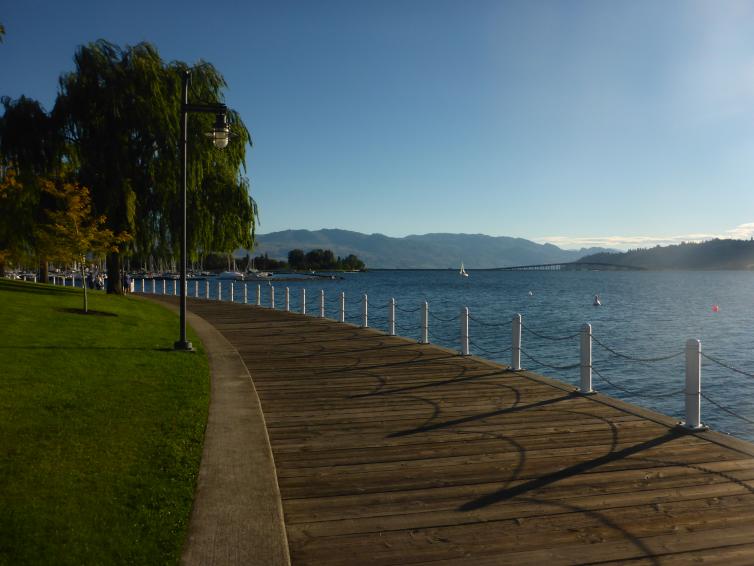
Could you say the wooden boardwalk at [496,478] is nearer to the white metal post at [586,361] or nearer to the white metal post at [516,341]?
the white metal post at [586,361]

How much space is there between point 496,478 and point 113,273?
26.3 m

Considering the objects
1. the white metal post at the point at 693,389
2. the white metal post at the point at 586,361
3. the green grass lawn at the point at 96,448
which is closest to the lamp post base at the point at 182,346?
the green grass lawn at the point at 96,448

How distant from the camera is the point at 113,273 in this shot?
28812 millimetres

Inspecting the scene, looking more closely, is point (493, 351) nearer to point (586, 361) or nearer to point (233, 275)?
point (586, 361)

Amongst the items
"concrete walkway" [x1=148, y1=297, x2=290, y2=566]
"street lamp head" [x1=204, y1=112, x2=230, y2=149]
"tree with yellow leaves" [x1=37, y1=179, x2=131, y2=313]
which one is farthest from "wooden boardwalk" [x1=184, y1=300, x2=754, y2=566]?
"tree with yellow leaves" [x1=37, y1=179, x2=131, y2=313]

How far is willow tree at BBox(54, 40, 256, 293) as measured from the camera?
2500 centimetres

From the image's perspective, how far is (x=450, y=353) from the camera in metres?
14.9

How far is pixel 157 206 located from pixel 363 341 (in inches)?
520

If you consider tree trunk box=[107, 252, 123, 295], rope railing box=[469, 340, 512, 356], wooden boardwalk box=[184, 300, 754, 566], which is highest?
tree trunk box=[107, 252, 123, 295]

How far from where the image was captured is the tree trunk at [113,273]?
27206 mm

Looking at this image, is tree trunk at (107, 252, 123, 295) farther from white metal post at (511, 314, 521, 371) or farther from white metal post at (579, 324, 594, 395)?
white metal post at (579, 324, 594, 395)

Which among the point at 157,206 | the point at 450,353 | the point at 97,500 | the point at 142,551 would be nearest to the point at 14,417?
the point at 97,500

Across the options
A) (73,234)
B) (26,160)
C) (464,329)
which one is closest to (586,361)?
(464,329)

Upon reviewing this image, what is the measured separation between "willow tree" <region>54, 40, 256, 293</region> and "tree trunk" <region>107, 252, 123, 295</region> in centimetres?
24
